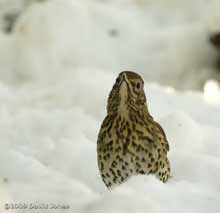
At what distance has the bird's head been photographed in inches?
210

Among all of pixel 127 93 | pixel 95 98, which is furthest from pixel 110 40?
pixel 127 93

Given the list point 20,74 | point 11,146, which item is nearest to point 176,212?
point 11,146

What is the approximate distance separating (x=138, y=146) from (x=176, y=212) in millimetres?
1441

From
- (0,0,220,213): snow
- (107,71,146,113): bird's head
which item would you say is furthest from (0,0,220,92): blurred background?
(107,71,146,113): bird's head

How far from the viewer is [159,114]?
23.3 ft

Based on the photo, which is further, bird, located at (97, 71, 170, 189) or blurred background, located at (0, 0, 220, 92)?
blurred background, located at (0, 0, 220, 92)

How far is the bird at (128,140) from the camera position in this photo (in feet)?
17.6

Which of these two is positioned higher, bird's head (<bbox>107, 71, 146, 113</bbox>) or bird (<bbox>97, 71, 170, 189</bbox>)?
bird's head (<bbox>107, 71, 146, 113</bbox>)

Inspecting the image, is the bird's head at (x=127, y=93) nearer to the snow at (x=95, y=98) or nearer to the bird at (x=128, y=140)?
the bird at (x=128, y=140)

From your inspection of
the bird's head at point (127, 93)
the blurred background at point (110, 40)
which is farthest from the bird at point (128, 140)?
the blurred background at point (110, 40)

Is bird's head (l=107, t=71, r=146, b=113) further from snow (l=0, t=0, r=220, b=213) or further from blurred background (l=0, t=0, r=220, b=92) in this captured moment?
blurred background (l=0, t=0, r=220, b=92)

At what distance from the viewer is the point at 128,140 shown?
5.38m

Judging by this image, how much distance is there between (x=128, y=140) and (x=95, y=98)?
1876 millimetres

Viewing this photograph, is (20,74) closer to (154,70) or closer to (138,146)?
(154,70)
